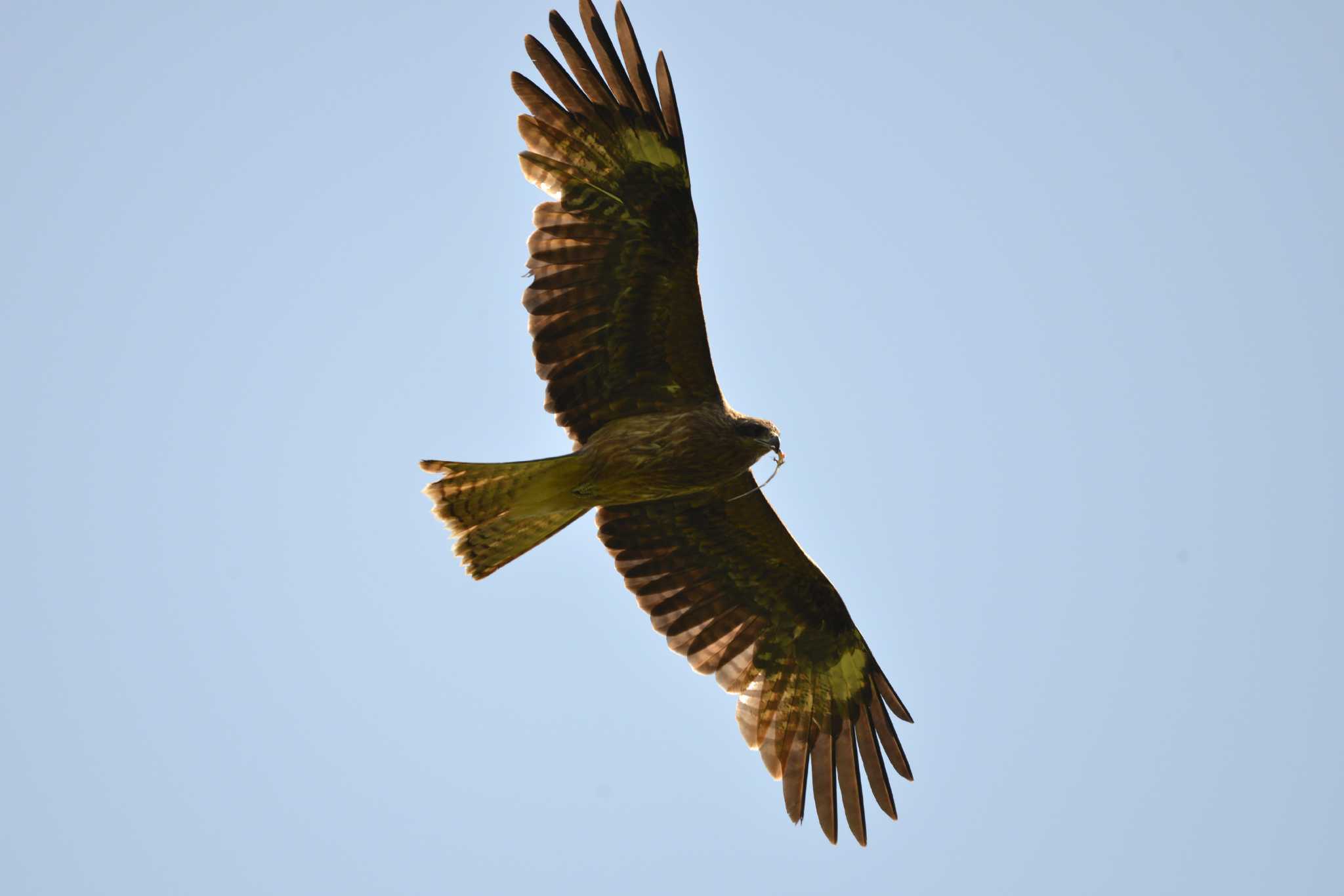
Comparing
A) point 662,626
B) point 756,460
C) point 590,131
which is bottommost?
point 662,626

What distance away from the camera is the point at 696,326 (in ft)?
29.0

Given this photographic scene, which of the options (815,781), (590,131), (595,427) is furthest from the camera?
(815,781)

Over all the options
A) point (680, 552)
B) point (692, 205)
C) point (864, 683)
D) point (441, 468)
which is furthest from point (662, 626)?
point (692, 205)

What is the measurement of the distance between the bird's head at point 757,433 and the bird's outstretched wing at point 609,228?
0.38 metres

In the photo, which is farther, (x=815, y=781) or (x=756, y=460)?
(x=815, y=781)

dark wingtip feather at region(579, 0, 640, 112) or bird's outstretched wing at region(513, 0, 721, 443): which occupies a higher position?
dark wingtip feather at region(579, 0, 640, 112)

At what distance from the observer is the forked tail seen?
8.87 metres

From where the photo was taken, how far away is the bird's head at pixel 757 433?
8891 millimetres

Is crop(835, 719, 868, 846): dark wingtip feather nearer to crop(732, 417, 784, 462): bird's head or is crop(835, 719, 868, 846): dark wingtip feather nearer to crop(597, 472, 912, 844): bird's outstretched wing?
crop(597, 472, 912, 844): bird's outstretched wing

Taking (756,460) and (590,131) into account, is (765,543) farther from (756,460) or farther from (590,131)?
(590,131)

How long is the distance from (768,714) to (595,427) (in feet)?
8.56

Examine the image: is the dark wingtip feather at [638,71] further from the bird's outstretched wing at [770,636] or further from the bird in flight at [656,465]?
the bird's outstretched wing at [770,636]

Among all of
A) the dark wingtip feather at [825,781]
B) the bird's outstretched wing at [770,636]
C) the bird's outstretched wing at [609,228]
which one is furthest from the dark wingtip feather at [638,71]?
the dark wingtip feather at [825,781]

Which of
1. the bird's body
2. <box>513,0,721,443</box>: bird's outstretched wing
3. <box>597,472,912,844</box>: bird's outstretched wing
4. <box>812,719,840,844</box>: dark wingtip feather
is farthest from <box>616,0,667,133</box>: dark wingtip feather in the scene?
<box>812,719,840,844</box>: dark wingtip feather
